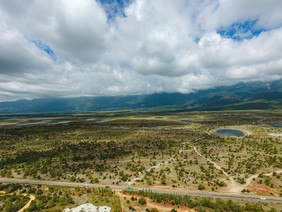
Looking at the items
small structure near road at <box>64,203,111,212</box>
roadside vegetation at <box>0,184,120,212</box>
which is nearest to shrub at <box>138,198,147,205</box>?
roadside vegetation at <box>0,184,120,212</box>

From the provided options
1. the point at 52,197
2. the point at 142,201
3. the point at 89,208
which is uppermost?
the point at 52,197

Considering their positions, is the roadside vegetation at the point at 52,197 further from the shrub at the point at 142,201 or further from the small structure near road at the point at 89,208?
the shrub at the point at 142,201

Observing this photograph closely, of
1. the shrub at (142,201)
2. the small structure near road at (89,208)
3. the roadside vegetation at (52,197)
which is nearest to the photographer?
the small structure near road at (89,208)

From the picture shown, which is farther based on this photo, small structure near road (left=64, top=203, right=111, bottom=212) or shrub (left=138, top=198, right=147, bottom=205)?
shrub (left=138, top=198, right=147, bottom=205)

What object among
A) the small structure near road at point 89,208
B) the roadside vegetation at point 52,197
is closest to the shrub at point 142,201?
the roadside vegetation at point 52,197

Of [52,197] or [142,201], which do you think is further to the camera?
[52,197]

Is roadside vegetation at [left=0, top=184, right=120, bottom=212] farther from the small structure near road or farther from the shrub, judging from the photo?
the shrub

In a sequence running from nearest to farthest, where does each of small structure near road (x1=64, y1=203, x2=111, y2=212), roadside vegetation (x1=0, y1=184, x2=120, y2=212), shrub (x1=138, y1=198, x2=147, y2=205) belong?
small structure near road (x1=64, y1=203, x2=111, y2=212)
roadside vegetation (x1=0, y1=184, x2=120, y2=212)
shrub (x1=138, y1=198, x2=147, y2=205)

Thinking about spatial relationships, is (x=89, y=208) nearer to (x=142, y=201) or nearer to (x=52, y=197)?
(x=52, y=197)

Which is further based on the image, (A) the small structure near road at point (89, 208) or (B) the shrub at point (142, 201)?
(B) the shrub at point (142, 201)

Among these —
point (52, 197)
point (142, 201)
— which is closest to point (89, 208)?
point (52, 197)

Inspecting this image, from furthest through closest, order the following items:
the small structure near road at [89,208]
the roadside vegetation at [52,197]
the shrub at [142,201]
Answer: the shrub at [142,201] < the roadside vegetation at [52,197] < the small structure near road at [89,208]
